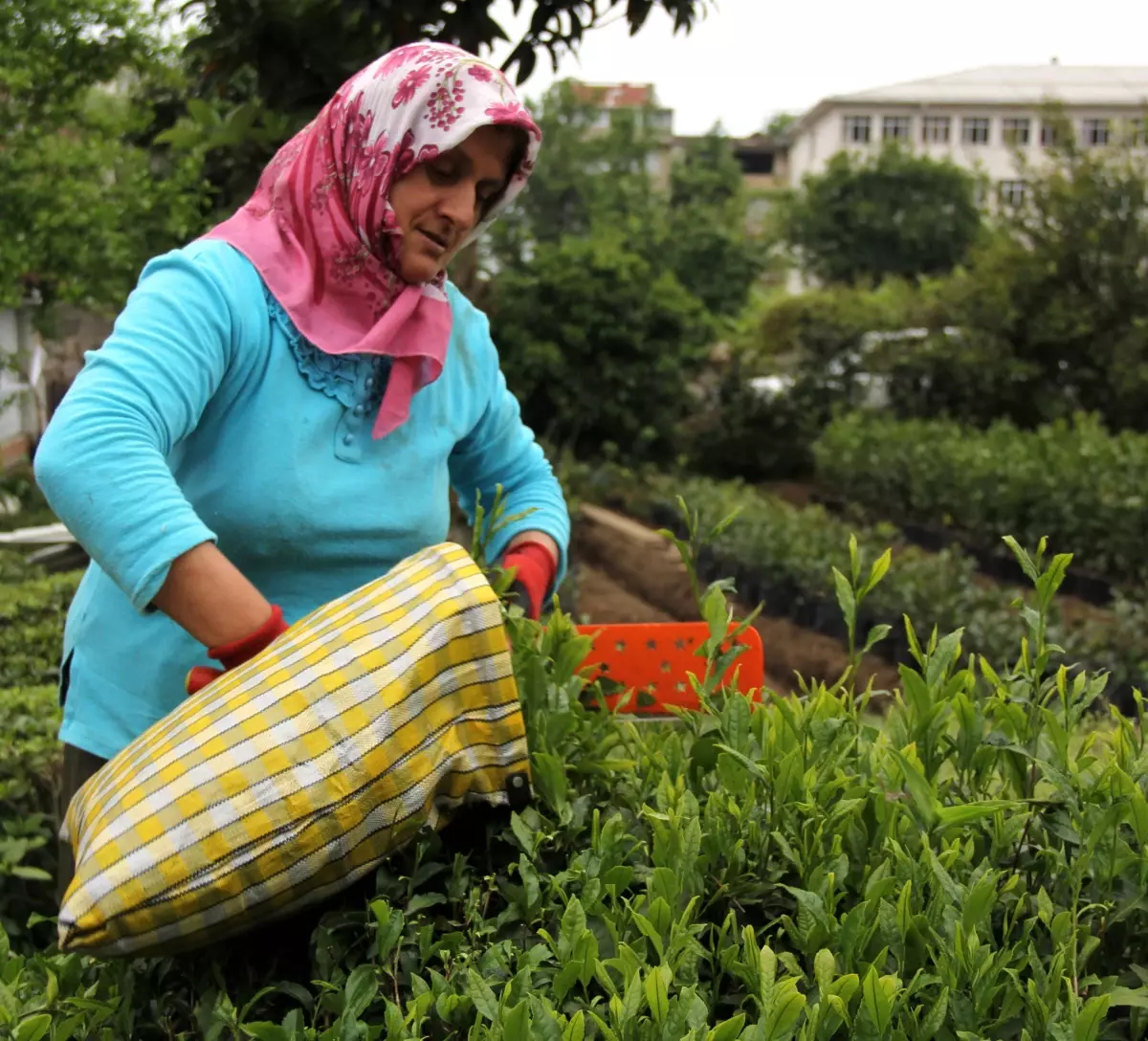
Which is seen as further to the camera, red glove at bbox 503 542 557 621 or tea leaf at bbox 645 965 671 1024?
red glove at bbox 503 542 557 621

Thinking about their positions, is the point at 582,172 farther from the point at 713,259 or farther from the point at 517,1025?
the point at 517,1025

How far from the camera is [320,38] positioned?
395 centimetres

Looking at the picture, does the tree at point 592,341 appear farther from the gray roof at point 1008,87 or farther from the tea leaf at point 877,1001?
the gray roof at point 1008,87

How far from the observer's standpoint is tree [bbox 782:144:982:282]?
40.5 metres

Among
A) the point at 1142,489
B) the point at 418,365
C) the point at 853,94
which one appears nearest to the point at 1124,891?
the point at 418,365

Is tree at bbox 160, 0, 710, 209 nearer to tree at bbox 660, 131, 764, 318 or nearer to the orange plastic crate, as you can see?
the orange plastic crate

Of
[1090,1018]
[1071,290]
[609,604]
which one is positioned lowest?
[609,604]

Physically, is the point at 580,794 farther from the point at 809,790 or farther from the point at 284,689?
the point at 284,689

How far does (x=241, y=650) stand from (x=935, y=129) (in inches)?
2545

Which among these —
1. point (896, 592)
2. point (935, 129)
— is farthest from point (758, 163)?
point (896, 592)

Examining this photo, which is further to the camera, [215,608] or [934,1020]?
[215,608]

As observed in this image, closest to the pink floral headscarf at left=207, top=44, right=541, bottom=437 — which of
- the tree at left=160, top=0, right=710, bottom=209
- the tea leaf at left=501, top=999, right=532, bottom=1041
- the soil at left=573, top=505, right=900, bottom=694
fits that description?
the tea leaf at left=501, top=999, right=532, bottom=1041

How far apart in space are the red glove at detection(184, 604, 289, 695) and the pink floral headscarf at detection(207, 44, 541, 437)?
39 cm

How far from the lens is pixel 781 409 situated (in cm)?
1455
